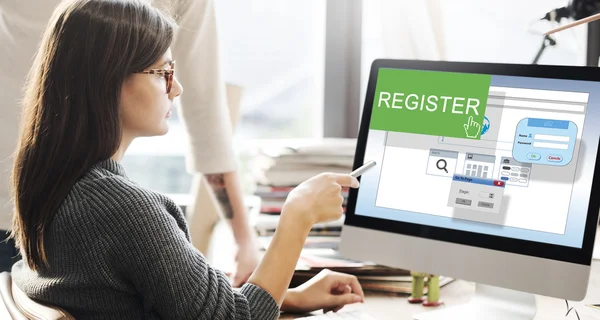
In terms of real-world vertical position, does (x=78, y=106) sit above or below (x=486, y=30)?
below

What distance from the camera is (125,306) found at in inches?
37.5

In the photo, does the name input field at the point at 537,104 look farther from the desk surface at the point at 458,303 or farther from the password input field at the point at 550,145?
the desk surface at the point at 458,303

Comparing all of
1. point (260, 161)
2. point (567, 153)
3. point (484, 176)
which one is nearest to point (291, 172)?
point (260, 161)

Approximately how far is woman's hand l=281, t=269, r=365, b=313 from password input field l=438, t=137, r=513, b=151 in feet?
1.07

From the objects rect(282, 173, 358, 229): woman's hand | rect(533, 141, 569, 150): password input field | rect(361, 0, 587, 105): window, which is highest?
rect(361, 0, 587, 105): window

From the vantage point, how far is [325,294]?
50.6 inches

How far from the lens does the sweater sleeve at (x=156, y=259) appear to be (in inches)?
36.2

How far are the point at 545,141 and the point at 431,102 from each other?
0.72ft

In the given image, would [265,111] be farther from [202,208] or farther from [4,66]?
[4,66]

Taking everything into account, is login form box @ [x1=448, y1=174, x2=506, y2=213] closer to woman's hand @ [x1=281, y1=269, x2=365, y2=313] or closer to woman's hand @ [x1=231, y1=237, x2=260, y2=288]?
woman's hand @ [x1=281, y1=269, x2=365, y2=313]

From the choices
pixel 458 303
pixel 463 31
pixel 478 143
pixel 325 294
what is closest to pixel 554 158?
pixel 478 143

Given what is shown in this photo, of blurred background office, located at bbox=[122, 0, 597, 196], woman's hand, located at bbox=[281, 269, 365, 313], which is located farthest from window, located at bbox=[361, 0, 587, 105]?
woman's hand, located at bbox=[281, 269, 365, 313]

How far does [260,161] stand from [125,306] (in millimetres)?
970

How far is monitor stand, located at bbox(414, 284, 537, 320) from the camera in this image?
46.8 inches
